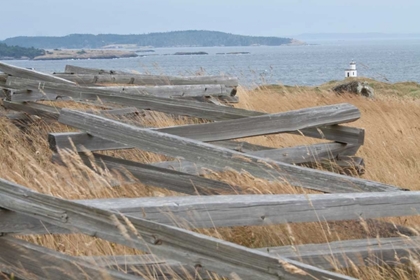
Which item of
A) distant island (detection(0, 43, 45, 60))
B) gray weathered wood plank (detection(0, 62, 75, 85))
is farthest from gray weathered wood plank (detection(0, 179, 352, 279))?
distant island (detection(0, 43, 45, 60))

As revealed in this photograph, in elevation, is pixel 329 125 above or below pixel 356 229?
above

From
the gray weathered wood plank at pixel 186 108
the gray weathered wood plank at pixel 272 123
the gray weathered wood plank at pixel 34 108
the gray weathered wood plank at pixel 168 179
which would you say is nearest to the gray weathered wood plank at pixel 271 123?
the gray weathered wood plank at pixel 272 123

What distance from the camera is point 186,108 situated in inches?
285

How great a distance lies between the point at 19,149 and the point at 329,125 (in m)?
3.14

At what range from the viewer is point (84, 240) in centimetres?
449

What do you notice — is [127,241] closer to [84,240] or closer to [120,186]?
[84,240]

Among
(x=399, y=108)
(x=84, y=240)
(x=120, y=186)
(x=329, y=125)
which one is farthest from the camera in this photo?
(x=399, y=108)

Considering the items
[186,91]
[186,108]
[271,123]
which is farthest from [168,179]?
[186,91]

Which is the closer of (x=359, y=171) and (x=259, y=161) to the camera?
(x=259, y=161)

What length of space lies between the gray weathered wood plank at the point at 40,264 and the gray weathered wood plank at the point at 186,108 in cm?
328

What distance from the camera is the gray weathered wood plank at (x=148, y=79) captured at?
Answer: 1116 centimetres

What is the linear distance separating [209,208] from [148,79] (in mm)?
8229

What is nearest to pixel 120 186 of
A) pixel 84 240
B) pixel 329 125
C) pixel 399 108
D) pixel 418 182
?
pixel 84 240

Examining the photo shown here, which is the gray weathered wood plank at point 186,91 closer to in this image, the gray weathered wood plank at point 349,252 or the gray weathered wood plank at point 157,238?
the gray weathered wood plank at point 349,252
